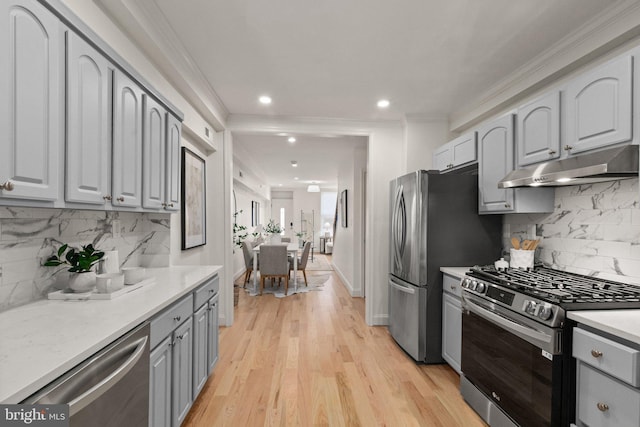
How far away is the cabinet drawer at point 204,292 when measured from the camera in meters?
2.08

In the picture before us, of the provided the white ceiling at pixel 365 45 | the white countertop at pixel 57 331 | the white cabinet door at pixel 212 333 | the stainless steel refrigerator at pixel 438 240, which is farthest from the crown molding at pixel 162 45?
Result: the stainless steel refrigerator at pixel 438 240

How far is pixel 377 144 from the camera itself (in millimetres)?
→ 3928

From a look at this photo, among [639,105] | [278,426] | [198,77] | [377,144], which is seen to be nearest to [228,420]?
[278,426]

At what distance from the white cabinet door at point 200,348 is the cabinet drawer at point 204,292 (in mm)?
49

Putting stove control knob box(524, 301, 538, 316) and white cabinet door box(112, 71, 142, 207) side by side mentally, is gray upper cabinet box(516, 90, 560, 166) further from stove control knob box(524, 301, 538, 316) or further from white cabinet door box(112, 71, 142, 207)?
white cabinet door box(112, 71, 142, 207)

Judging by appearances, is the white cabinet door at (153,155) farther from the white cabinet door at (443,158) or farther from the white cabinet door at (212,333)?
the white cabinet door at (443,158)

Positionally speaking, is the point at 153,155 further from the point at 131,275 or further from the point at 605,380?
the point at 605,380

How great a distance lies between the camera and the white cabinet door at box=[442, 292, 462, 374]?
255 cm

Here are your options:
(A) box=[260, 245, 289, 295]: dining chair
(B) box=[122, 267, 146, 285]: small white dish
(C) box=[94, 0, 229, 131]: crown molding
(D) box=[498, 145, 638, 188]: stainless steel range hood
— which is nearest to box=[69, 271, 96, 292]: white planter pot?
(B) box=[122, 267, 146, 285]: small white dish

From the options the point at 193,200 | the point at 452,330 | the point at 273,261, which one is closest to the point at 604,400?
the point at 452,330

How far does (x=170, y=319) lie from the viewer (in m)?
1.68

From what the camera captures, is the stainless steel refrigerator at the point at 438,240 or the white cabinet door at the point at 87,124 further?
the stainless steel refrigerator at the point at 438,240

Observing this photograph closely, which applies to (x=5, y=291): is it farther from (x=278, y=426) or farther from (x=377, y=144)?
(x=377, y=144)

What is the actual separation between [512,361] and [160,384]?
6.42 feet
